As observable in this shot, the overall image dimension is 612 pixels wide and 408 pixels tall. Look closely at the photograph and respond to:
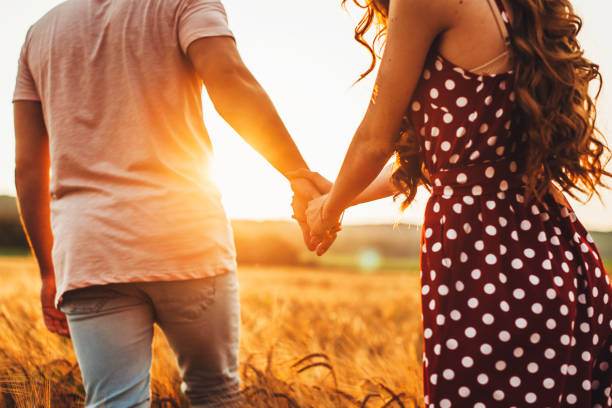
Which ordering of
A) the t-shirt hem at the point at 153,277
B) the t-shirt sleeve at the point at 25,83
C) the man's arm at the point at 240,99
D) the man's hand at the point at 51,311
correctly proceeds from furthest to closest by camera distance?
the man's hand at the point at 51,311, the t-shirt sleeve at the point at 25,83, the man's arm at the point at 240,99, the t-shirt hem at the point at 153,277

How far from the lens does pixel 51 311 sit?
221 cm

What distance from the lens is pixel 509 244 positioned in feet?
4.61

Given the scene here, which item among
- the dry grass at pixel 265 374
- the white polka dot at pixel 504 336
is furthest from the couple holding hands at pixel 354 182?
the dry grass at pixel 265 374

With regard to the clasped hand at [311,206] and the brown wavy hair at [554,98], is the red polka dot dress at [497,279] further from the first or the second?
the clasped hand at [311,206]

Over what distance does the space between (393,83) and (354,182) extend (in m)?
0.35

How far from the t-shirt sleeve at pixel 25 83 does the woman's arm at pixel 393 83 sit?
1145 millimetres

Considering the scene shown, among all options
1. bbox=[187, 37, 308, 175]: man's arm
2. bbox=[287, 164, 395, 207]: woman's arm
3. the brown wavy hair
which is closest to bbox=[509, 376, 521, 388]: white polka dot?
the brown wavy hair

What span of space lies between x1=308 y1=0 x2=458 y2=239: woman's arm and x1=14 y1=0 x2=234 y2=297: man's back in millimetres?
511

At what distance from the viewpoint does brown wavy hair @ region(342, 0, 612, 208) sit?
4.53ft

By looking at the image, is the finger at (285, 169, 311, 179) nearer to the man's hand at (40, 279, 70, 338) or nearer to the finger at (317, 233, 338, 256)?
the finger at (317, 233, 338, 256)

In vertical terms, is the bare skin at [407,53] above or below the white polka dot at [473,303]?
above

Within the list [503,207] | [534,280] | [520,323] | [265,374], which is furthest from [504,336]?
[265,374]

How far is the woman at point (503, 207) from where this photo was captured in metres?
1.38

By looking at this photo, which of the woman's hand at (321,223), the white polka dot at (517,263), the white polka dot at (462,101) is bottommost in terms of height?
the white polka dot at (517,263)
